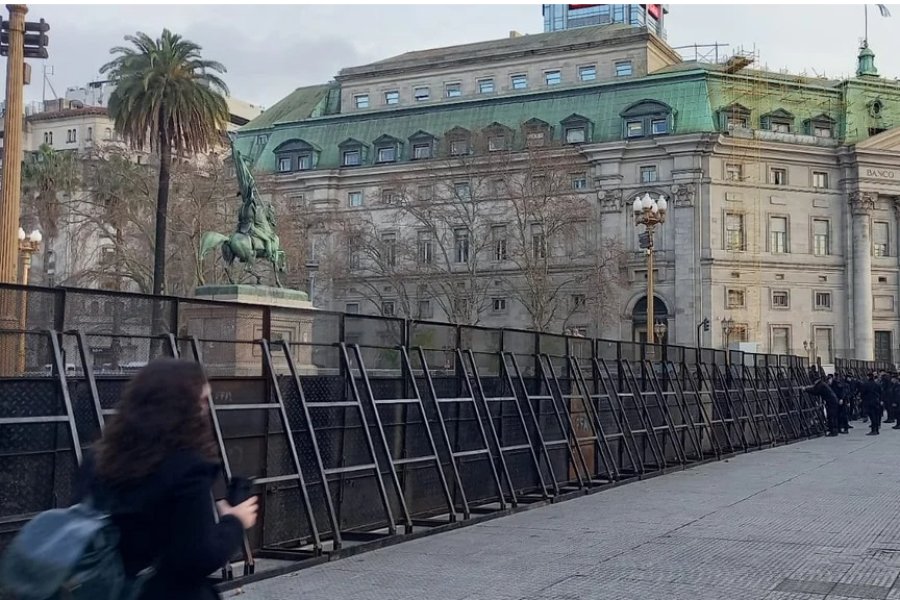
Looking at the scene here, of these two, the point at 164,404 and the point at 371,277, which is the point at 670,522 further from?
the point at 371,277

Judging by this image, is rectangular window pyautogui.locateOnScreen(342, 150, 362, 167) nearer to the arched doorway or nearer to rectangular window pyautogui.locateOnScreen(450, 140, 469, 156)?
rectangular window pyautogui.locateOnScreen(450, 140, 469, 156)

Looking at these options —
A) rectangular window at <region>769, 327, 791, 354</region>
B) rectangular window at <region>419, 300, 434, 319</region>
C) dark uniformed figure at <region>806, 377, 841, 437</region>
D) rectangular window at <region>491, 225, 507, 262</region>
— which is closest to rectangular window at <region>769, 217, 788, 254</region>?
rectangular window at <region>769, 327, 791, 354</region>

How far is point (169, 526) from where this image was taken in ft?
11.6

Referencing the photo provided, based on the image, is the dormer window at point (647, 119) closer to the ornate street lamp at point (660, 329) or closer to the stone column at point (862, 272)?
the ornate street lamp at point (660, 329)

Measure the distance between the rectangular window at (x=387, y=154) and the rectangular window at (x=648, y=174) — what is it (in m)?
18.1

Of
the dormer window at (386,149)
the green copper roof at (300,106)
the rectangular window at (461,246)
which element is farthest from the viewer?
the green copper roof at (300,106)

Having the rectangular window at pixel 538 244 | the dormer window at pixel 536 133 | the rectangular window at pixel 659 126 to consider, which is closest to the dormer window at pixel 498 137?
the dormer window at pixel 536 133

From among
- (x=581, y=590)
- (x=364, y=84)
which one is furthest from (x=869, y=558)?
(x=364, y=84)

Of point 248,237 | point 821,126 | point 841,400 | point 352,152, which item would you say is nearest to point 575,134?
point 352,152

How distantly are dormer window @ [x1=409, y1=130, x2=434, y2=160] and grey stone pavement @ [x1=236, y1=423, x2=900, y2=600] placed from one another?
198 ft

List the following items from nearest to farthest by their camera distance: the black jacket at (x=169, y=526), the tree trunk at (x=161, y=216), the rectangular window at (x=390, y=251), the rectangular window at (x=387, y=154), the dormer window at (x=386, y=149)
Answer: the black jacket at (x=169, y=526)
the tree trunk at (x=161, y=216)
the rectangular window at (x=390, y=251)
the dormer window at (x=386, y=149)
the rectangular window at (x=387, y=154)

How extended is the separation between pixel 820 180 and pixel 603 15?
27.8 metres

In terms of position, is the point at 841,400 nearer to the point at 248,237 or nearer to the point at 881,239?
the point at 248,237

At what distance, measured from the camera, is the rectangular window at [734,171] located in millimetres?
72006
